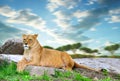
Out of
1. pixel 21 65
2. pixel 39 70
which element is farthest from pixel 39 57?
pixel 39 70

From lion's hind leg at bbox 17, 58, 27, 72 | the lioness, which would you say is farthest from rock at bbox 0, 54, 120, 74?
the lioness

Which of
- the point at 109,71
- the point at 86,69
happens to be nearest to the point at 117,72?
the point at 109,71

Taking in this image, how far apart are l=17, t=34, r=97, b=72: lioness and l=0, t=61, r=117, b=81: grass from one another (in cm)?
43

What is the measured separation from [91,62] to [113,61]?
5.01ft

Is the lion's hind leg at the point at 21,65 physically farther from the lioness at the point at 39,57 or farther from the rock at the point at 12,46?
the rock at the point at 12,46

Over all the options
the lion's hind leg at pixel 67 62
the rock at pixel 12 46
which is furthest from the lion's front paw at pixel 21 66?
the rock at pixel 12 46

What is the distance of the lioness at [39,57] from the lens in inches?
570

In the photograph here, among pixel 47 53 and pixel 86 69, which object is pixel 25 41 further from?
pixel 86 69

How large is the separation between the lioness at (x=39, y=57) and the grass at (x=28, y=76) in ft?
1.41

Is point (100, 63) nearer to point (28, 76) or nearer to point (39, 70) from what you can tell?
point (39, 70)

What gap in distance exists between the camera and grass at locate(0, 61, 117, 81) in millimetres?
12134

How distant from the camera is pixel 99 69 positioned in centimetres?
1619

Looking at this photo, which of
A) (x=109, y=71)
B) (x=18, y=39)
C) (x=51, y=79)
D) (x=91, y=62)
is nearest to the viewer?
(x=51, y=79)

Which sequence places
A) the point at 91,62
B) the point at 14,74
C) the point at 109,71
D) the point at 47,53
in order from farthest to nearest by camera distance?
the point at 91,62 → the point at 109,71 → the point at 47,53 → the point at 14,74
